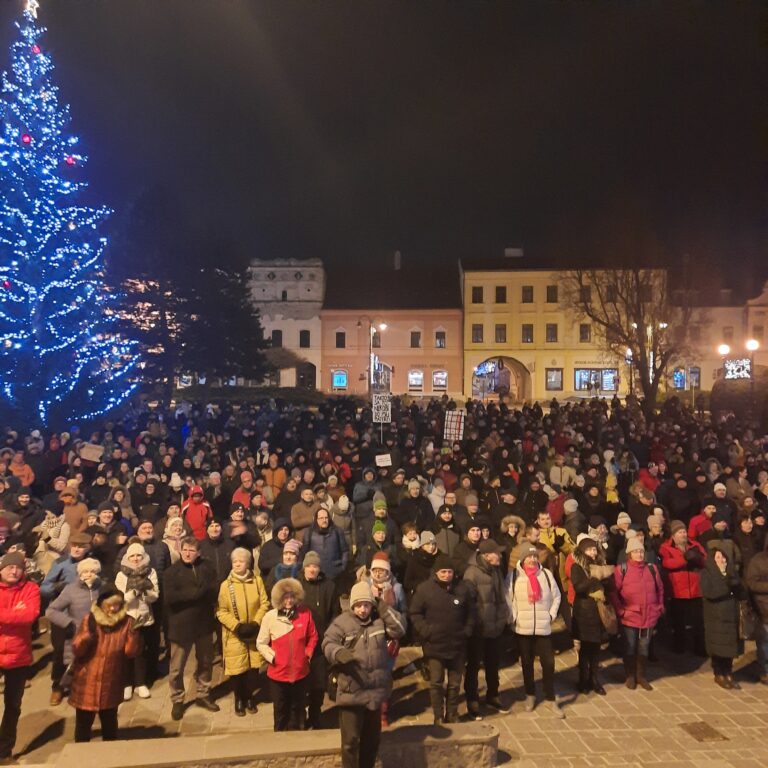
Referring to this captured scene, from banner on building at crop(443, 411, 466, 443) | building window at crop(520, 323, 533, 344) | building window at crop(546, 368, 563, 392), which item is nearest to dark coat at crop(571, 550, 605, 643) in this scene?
banner on building at crop(443, 411, 466, 443)

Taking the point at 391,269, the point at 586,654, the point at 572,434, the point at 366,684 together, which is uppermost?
the point at 391,269

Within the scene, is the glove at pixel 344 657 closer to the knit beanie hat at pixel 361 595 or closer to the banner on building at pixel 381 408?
the knit beanie hat at pixel 361 595

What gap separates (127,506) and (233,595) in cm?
468

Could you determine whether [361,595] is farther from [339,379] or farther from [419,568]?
[339,379]

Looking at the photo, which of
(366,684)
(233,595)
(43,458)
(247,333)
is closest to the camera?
(366,684)

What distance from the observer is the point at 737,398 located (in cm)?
2645

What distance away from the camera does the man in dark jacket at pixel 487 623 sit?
6535 millimetres

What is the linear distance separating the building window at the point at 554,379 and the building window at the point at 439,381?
7.69 metres

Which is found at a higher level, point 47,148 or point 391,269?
point 391,269

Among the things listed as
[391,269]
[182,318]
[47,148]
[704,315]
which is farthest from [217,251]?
[704,315]

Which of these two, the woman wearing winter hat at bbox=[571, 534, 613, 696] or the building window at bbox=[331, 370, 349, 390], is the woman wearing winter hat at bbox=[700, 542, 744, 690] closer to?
the woman wearing winter hat at bbox=[571, 534, 613, 696]

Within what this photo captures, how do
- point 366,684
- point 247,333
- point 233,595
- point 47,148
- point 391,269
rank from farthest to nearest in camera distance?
point 391,269 < point 247,333 < point 47,148 < point 233,595 < point 366,684

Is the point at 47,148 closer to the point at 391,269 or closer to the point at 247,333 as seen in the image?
the point at 247,333

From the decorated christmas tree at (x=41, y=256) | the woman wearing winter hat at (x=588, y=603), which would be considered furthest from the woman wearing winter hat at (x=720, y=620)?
the decorated christmas tree at (x=41, y=256)
